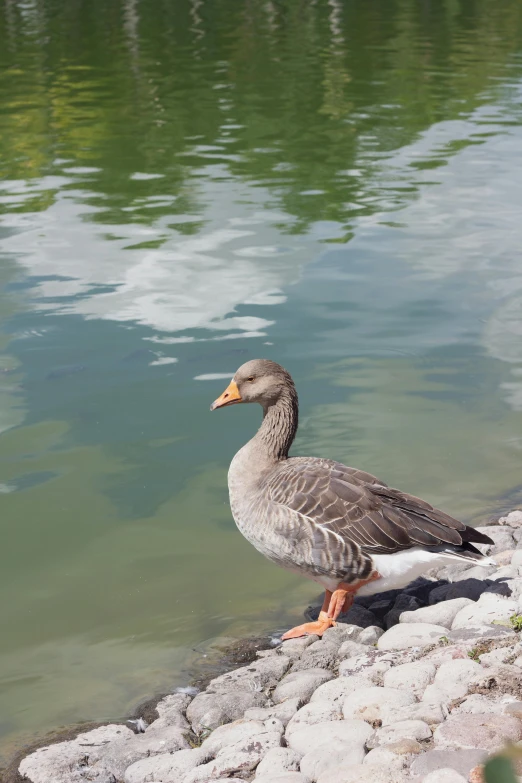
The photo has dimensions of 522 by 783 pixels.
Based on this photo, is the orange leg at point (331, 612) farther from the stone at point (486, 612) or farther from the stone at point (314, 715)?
the stone at point (314, 715)

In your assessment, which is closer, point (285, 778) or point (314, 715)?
point (285, 778)

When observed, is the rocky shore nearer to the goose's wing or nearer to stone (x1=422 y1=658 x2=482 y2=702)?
stone (x1=422 y1=658 x2=482 y2=702)

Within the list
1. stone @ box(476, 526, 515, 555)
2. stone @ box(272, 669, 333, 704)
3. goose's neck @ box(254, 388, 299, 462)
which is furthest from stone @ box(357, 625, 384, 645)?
stone @ box(476, 526, 515, 555)

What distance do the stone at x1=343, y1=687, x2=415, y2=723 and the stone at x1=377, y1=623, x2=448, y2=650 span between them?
847mm

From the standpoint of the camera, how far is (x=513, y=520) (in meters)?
9.48

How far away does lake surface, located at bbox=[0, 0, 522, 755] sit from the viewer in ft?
28.5

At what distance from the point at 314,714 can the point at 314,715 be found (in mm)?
16

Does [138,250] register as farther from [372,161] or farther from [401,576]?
[401,576]

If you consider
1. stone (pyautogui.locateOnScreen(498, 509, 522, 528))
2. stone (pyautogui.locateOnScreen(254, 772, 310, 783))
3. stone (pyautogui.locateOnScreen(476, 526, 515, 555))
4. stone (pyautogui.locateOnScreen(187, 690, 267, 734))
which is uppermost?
stone (pyautogui.locateOnScreen(254, 772, 310, 783))

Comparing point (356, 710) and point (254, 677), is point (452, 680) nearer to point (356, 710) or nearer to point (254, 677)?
point (356, 710)

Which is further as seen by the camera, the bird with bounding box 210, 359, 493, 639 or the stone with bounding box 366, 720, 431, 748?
the bird with bounding box 210, 359, 493, 639

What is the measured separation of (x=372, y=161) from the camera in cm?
2359

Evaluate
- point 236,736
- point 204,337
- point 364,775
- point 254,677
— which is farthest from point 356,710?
point 204,337

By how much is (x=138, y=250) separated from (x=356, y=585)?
419 inches
